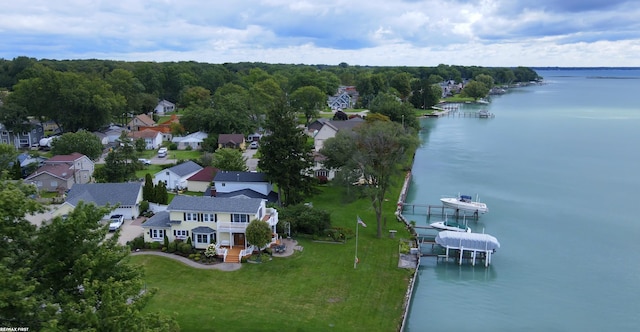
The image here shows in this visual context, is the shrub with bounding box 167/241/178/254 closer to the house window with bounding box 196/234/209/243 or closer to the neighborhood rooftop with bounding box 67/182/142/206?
the house window with bounding box 196/234/209/243

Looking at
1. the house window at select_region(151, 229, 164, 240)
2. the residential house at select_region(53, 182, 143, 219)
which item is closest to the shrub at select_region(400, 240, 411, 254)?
the house window at select_region(151, 229, 164, 240)

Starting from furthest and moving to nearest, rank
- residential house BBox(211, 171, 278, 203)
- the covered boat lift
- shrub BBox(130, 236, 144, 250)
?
residential house BBox(211, 171, 278, 203), the covered boat lift, shrub BBox(130, 236, 144, 250)

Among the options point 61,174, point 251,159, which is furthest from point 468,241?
point 61,174

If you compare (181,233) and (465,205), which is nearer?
(181,233)

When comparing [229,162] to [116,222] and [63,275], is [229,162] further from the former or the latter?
[63,275]

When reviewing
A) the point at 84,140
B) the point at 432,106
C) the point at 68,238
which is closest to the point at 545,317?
the point at 68,238

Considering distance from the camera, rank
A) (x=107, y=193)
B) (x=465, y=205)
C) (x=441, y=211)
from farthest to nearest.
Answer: (x=441, y=211) < (x=465, y=205) < (x=107, y=193)

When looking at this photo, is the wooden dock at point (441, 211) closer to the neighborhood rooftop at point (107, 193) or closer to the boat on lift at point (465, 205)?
the boat on lift at point (465, 205)
